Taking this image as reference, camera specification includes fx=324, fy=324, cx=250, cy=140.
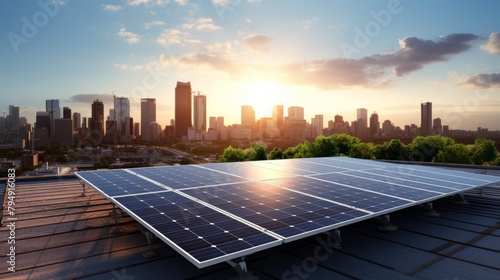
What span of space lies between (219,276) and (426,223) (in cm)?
1090

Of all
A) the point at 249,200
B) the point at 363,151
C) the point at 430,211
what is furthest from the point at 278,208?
the point at 363,151

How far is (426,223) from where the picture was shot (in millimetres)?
15414

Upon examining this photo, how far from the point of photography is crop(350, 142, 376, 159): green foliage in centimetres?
6682

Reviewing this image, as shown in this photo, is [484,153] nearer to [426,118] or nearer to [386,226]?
[426,118]

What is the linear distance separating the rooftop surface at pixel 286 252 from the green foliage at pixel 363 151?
50.5 m

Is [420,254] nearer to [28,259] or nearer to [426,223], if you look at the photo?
[426,223]

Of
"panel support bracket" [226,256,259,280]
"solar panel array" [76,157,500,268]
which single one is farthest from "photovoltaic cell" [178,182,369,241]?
"panel support bracket" [226,256,259,280]

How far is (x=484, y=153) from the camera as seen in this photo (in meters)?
66.7

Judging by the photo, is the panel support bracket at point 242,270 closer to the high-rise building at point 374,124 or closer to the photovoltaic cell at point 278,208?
the photovoltaic cell at point 278,208

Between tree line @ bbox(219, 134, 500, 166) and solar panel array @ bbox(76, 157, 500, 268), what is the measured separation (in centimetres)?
4424

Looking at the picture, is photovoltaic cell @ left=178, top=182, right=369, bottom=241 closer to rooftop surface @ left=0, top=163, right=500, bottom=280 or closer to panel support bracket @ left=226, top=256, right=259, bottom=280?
panel support bracket @ left=226, top=256, right=259, bottom=280

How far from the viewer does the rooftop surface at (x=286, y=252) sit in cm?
1010

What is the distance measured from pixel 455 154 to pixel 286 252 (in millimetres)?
69181

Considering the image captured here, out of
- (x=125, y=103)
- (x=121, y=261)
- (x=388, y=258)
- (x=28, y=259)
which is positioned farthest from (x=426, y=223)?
(x=125, y=103)
